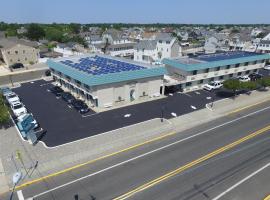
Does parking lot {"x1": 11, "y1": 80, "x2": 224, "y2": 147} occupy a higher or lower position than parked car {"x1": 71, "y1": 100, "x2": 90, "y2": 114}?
lower

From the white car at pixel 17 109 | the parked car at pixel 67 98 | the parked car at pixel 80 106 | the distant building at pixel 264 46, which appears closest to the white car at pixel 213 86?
the parked car at pixel 80 106

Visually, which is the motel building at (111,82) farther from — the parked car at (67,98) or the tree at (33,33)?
the tree at (33,33)

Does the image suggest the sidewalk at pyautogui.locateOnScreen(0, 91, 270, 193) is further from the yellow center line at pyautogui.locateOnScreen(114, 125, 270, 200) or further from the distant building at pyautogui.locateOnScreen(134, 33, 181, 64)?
the distant building at pyautogui.locateOnScreen(134, 33, 181, 64)

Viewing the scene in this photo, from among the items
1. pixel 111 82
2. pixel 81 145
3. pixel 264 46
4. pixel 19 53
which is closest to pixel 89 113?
pixel 111 82

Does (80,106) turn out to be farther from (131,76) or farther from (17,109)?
(131,76)

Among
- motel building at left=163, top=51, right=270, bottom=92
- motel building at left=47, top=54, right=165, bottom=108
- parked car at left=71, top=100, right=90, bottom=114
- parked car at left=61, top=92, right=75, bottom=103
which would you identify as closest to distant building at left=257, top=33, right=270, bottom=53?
motel building at left=163, top=51, right=270, bottom=92

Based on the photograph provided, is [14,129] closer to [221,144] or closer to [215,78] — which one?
[221,144]

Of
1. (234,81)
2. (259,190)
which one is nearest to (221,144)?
(259,190)

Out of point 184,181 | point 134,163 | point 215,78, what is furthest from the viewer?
point 215,78
